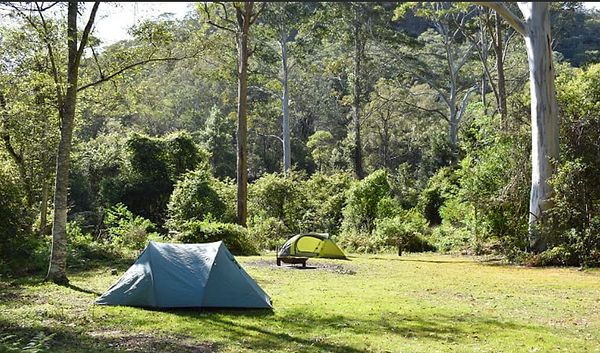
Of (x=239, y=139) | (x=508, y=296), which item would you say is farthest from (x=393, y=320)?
(x=239, y=139)

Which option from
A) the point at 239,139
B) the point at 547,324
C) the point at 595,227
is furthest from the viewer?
the point at 239,139

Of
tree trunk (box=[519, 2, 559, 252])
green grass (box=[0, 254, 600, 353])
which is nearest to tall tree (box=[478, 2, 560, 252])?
tree trunk (box=[519, 2, 559, 252])

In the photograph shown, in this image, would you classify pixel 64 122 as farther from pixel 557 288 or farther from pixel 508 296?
pixel 557 288

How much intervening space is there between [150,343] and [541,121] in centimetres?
1215

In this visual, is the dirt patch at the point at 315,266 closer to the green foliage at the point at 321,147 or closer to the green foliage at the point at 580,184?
the green foliage at the point at 580,184

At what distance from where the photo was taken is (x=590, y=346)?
22.9 feet

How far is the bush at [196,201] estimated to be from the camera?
21328mm

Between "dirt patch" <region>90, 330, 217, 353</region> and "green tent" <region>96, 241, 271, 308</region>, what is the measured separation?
4.73 feet

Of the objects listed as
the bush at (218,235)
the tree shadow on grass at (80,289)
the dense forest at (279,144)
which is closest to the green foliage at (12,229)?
the dense forest at (279,144)

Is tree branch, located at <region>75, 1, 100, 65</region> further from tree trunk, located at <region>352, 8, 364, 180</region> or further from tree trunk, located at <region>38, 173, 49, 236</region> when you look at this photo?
tree trunk, located at <region>352, 8, 364, 180</region>

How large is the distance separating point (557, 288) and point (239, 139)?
12.8 metres

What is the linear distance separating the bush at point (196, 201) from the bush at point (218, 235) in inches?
116

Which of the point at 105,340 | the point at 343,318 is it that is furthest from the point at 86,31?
the point at 343,318

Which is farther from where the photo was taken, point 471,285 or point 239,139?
point 239,139
